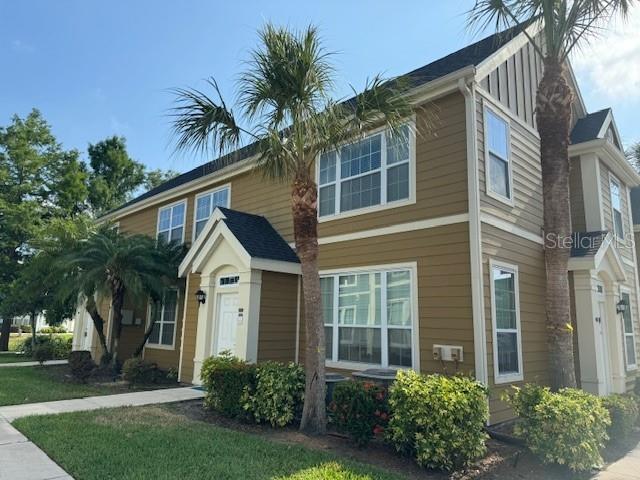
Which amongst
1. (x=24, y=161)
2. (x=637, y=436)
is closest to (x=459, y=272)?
(x=637, y=436)

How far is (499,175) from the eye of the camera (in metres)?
8.69

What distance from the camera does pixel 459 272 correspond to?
7.64 m

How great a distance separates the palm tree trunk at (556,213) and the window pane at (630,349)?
20.9 feet

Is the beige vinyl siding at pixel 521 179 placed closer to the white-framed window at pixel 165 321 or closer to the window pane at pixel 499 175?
the window pane at pixel 499 175

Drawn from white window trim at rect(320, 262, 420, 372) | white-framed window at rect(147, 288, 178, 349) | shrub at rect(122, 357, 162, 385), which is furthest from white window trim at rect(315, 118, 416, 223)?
white-framed window at rect(147, 288, 178, 349)

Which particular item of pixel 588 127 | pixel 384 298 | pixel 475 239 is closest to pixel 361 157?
pixel 384 298

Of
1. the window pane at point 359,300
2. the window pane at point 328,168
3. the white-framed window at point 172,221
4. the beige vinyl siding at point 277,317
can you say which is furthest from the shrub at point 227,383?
the white-framed window at point 172,221

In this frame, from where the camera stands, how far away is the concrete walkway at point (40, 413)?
15.4ft

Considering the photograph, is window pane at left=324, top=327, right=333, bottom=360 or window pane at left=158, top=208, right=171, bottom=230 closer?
window pane at left=324, top=327, right=333, bottom=360

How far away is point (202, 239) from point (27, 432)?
606 cm

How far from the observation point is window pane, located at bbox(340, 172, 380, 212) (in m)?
9.38

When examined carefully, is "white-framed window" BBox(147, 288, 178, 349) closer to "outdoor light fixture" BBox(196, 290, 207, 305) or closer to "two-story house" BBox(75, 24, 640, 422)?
"two-story house" BBox(75, 24, 640, 422)

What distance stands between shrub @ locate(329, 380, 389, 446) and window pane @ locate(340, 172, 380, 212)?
4306 mm

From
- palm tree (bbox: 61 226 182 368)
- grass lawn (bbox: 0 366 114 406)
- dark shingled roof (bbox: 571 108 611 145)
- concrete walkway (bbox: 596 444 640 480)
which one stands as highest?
dark shingled roof (bbox: 571 108 611 145)
